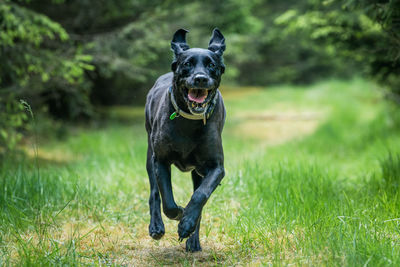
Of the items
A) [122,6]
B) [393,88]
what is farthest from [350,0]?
[122,6]

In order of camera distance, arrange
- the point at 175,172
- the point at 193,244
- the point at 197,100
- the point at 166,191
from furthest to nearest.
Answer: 1. the point at 175,172
2. the point at 193,244
3. the point at 166,191
4. the point at 197,100

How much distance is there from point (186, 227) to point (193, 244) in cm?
Result: 75

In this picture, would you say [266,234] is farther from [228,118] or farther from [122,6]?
[228,118]

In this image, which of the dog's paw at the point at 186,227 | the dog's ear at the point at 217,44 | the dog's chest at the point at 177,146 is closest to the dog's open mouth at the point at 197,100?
the dog's chest at the point at 177,146

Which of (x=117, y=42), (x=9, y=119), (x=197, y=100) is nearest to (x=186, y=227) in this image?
(x=197, y=100)

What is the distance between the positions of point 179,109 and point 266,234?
Result: 1395 mm

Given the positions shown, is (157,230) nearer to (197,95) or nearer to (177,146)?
(177,146)

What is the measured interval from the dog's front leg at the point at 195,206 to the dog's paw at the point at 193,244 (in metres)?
0.61

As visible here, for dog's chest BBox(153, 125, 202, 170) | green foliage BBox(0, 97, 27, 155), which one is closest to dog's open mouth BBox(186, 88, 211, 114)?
dog's chest BBox(153, 125, 202, 170)

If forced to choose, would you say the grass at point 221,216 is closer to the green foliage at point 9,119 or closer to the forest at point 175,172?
the forest at point 175,172

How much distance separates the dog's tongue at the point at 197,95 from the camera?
355 centimetres

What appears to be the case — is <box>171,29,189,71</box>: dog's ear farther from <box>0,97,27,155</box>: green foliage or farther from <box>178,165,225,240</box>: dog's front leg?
<box>0,97,27,155</box>: green foliage

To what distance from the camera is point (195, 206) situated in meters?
3.57

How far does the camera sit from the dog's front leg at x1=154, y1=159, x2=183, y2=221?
3.78 meters
